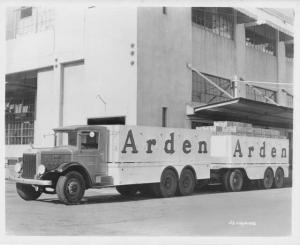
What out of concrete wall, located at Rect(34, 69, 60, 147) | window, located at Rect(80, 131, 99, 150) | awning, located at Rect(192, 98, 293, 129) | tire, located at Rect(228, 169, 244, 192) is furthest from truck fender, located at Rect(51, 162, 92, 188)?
concrete wall, located at Rect(34, 69, 60, 147)

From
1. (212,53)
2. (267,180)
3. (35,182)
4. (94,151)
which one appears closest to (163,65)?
(212,53)

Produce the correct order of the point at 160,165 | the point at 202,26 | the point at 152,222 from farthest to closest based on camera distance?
the point at 202,26
the point at 160,165
the point at 152,222

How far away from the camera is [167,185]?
16812 mm

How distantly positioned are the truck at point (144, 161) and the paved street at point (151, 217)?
2.14 feet

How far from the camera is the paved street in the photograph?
10.9 m

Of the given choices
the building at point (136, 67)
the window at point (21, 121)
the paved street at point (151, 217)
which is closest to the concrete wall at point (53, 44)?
the building at point (136, 67)

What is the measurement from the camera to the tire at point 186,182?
17.2 m

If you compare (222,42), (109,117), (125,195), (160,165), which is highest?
(222,42)

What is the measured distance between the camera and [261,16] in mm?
22234

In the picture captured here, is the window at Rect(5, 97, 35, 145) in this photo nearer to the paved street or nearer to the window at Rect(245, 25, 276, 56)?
the paved street

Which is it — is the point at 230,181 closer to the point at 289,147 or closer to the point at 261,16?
the point at 289,147

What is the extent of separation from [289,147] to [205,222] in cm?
1303

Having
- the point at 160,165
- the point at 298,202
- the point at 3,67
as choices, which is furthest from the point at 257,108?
the point at 3,67

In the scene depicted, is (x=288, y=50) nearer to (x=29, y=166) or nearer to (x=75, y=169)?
(x=75, y=169)
